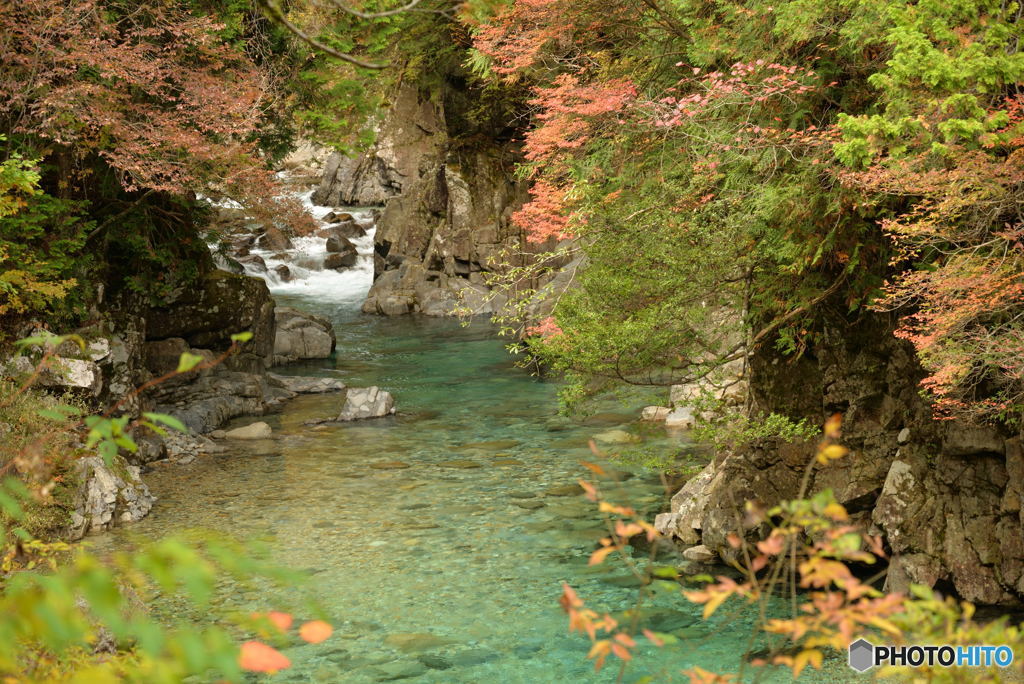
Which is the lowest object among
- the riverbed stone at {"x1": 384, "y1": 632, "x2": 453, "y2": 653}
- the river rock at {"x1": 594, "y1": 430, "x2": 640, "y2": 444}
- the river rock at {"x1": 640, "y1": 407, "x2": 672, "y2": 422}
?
the riverbed stone at {"x1": 384, "y1": 632, "x2": 453, "y2": 653}

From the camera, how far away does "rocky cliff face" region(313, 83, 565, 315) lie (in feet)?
81.8

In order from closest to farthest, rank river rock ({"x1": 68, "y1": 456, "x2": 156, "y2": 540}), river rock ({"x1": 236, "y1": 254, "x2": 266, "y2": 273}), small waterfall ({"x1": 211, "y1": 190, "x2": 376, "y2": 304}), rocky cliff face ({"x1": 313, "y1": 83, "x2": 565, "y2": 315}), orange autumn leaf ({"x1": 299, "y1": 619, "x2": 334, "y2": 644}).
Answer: orange autumn leaf ({"x1": 299, "y1": 619, "x2": 334, "y2": 644}) → river rock ({"x1": 68, "y1": 456, "x2": 156, "y2": 540}) → rocky cliff face ({"x1": 313, "y1": 83, "x2": 565, "y2": 315}) → small waterfall ({"x1": 211, "y1": 190, "x2": 376, "y2": 304}) → river rock ({"x1": 236, "y1": 254, "x2": 266, "y2": 273})

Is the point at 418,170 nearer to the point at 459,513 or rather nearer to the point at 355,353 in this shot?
the point at 355,353

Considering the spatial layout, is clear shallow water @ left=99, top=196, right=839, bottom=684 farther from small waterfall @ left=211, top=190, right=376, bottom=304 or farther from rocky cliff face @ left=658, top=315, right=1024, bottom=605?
small waterfall @ left=211, top=190, right=376, bottom=304

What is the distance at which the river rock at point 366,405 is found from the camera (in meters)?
13.9

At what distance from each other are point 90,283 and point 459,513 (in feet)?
19.5

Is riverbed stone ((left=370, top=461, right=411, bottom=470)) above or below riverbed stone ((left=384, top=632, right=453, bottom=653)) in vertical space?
above

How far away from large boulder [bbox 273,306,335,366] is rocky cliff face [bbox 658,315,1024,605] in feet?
39.0

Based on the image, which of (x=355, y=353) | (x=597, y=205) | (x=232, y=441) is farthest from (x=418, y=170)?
(x=597, y=205)

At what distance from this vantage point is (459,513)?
32.0ft

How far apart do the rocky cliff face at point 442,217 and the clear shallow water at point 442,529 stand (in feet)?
30.4

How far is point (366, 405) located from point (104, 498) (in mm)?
4947

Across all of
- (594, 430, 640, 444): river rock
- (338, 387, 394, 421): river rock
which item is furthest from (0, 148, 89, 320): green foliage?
(594, 430, 640, 444): river rock

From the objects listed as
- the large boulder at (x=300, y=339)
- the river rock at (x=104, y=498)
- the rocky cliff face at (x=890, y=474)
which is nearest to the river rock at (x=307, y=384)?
the large boulder at (x=300, y=339)
